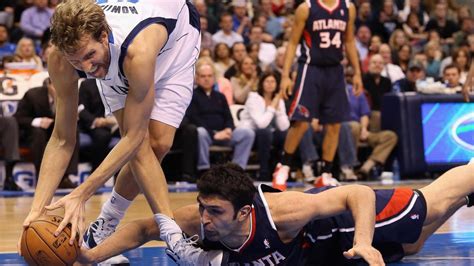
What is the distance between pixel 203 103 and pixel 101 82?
5233 millimetres

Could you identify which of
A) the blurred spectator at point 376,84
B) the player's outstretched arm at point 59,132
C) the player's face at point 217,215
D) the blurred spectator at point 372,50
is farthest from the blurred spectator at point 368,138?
the player's face at point 217,215

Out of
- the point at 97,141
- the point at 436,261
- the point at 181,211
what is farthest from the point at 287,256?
the point at 97,141

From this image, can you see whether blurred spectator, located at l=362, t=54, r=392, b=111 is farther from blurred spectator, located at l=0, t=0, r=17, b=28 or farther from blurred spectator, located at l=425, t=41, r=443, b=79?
blurred spectator, located at l=0, t=0, r=17, b=28

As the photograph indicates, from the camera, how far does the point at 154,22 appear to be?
190 inches

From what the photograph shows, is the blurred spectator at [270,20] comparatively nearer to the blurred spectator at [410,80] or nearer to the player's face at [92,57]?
the blurred spectator at [410,80]

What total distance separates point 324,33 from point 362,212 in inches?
194

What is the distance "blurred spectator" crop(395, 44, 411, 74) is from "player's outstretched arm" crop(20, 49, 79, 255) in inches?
342

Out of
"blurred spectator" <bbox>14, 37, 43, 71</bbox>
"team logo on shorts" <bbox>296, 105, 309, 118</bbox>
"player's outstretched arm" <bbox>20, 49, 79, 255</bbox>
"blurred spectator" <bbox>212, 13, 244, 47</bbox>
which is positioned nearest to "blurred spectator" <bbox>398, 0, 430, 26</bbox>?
"blurred spectator" <bbox>212, 13, 244, 47</bbox>

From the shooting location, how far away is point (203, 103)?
10305 mm

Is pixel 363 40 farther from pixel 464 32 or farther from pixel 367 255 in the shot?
pixel 367 255

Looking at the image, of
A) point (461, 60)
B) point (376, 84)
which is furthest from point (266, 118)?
point (461, 60)

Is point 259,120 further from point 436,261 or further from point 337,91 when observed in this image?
point 436,261

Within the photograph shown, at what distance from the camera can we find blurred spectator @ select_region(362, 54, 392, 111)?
1162 cm

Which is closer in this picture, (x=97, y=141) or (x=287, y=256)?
(x=287, y=256)
